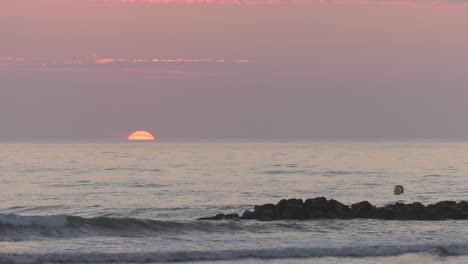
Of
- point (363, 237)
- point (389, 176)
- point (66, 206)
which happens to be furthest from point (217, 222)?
point (389, 176)

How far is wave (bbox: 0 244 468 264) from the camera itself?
24297mm

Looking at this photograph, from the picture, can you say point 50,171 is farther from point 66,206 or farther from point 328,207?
point 328,207

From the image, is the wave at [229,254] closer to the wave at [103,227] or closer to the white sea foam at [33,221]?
the wave at [103,227]

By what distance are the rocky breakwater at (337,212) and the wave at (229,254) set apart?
928 cm

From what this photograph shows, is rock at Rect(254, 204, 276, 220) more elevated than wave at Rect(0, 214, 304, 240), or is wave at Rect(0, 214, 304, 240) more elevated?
rock at Rect(254, 204, 276, 220)

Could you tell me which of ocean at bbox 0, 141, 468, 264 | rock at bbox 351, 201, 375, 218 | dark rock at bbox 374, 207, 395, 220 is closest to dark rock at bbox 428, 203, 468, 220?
ocean at bbox 0, 141, 468, 264

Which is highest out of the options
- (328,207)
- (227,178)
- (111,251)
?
(227,178)

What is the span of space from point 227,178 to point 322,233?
1550 inches

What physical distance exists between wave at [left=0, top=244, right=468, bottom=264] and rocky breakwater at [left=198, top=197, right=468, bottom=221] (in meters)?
9.28

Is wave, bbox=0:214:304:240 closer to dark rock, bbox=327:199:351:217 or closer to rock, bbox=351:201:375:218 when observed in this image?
dark rock, bbox=327:199:351:217

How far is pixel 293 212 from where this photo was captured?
37062mm

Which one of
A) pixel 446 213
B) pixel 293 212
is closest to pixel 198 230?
pixel 293 212

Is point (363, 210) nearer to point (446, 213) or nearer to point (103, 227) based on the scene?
point (446, 213)

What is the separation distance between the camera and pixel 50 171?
80.5m
